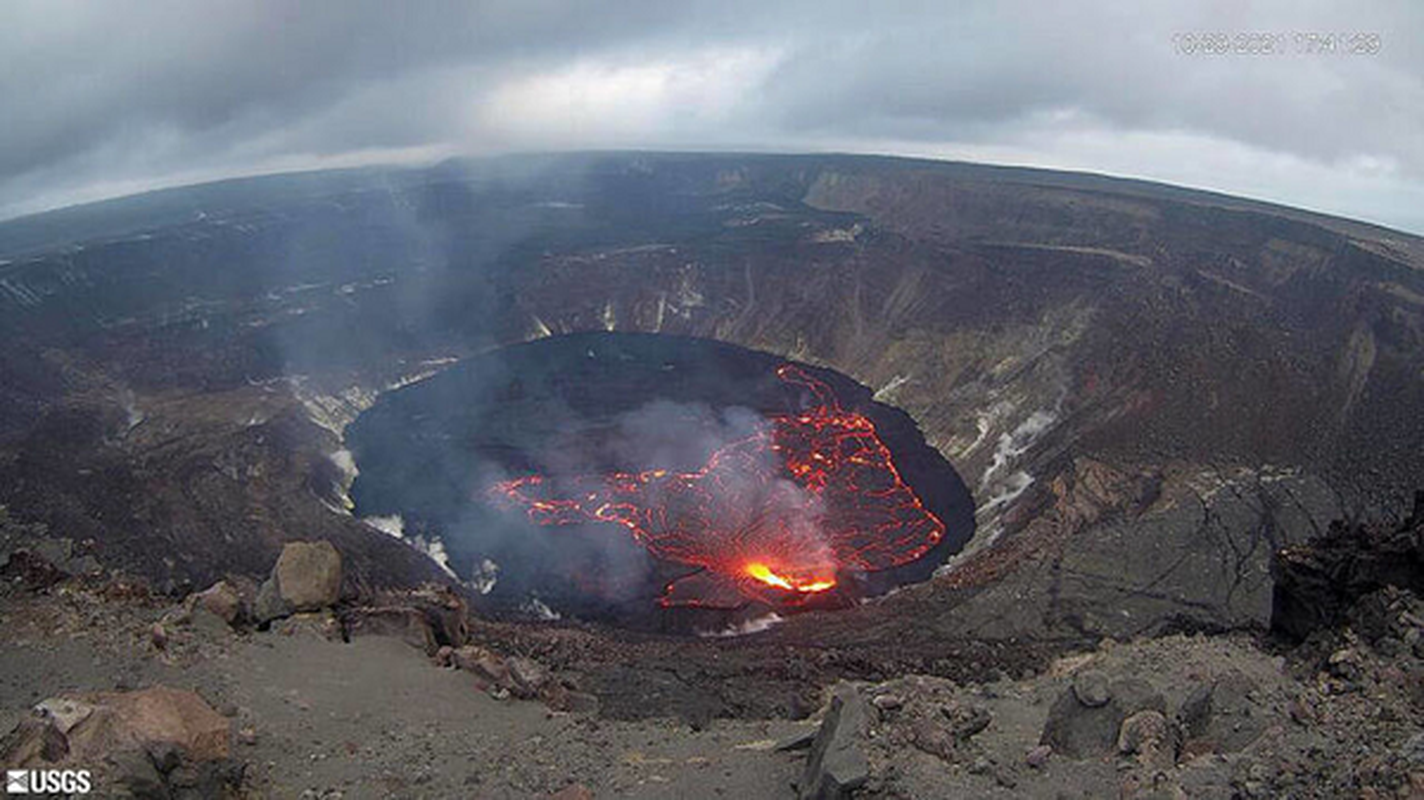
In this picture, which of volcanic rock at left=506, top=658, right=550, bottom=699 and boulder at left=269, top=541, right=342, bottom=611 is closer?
volcanic rock at left=506, top=658, right=550, bottom=699

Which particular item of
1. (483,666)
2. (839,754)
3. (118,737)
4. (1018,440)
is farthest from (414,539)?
(839,754)

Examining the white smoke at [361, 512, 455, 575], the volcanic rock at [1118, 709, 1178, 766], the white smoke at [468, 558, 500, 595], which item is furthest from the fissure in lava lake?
the volcanic rock at [1118, 709, 1178, 766]

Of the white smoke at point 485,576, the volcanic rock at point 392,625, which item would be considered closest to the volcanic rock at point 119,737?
the volcanic rock at point 392,625

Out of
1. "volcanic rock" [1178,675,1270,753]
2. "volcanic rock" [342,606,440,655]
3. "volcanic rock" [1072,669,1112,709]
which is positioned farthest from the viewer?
"volcanic rock" [342,606,440,655]

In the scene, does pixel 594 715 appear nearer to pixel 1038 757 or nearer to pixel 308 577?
pixel 308 577

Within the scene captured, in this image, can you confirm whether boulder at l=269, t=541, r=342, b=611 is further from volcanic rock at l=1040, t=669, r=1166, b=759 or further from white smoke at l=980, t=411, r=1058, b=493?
white smoke at l=980, t=411, r=1058, b=493

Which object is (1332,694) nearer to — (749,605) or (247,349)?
(749,605)
